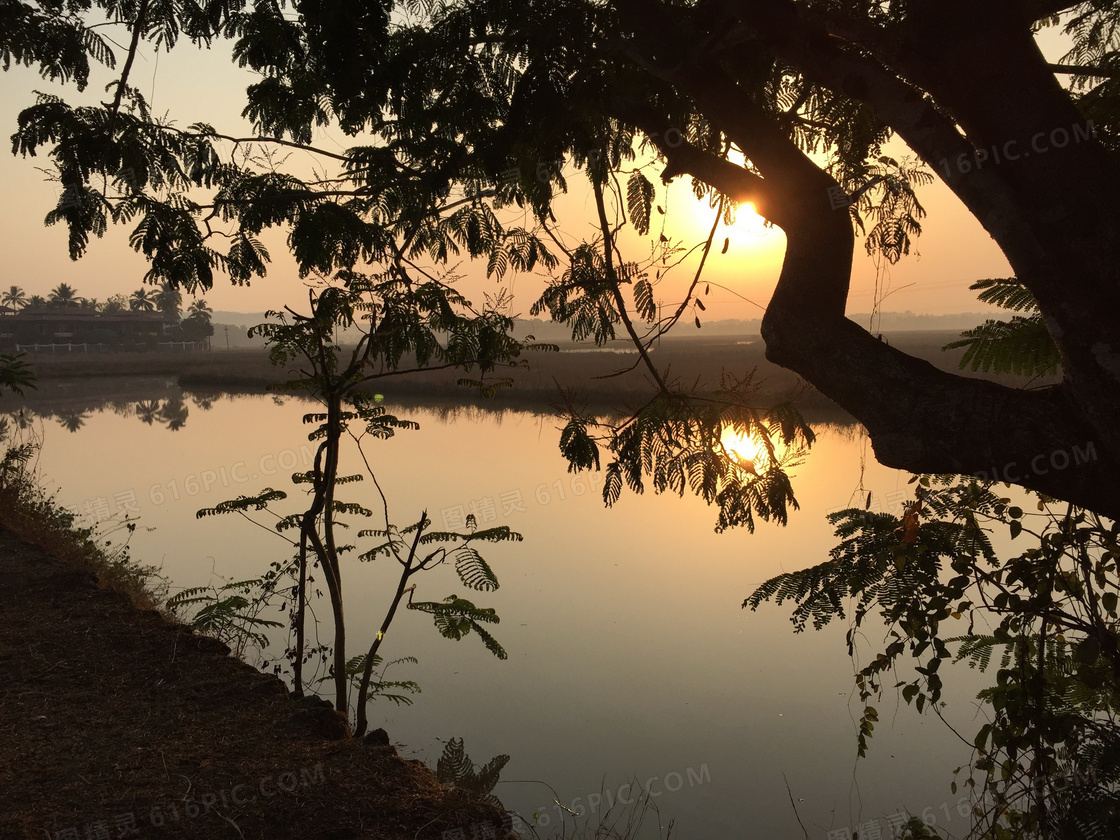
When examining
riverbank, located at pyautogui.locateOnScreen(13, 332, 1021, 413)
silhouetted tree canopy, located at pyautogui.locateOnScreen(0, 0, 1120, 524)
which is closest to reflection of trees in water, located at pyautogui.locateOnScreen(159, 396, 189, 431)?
riverbank, located at pyautogui.locateOnScreen(13, 332, 1021, 413)

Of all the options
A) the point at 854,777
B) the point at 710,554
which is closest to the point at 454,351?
the point at 854,777

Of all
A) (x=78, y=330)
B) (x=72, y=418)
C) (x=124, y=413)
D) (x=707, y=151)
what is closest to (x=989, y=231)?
(x=707, y=151)

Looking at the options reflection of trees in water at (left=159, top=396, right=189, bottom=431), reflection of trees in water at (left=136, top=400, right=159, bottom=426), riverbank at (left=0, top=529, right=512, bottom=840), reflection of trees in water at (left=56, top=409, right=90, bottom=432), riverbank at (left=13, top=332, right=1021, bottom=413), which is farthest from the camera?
reflection of trees in water at (left=136, top=400, right=159, bottom=426)

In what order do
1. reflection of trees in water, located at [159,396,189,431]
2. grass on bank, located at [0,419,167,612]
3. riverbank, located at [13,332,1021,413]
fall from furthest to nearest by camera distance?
reflection of trees in water, located at [159,396,189,431] → riverbank, located at [13,332,1021,413] → grass on bank, located at [0,419,167,612]

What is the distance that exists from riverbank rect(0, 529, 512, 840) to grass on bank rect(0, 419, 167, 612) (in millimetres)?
1908

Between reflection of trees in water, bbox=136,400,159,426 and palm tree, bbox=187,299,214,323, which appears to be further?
palm tree, bbox=187,299,214,323

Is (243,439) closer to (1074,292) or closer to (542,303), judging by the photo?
(542,303)

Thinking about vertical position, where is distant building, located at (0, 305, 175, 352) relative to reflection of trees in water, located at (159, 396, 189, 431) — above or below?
above

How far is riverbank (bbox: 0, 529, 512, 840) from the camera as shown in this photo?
2.88 meters

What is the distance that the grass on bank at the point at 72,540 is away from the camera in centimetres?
701

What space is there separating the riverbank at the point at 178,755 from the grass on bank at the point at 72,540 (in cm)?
191

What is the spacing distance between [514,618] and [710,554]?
105 inches

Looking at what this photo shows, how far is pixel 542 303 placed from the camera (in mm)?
3590

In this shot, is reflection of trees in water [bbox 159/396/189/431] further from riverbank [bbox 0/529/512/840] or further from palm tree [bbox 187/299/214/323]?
palm tree [bbox 187/299/214/323]
